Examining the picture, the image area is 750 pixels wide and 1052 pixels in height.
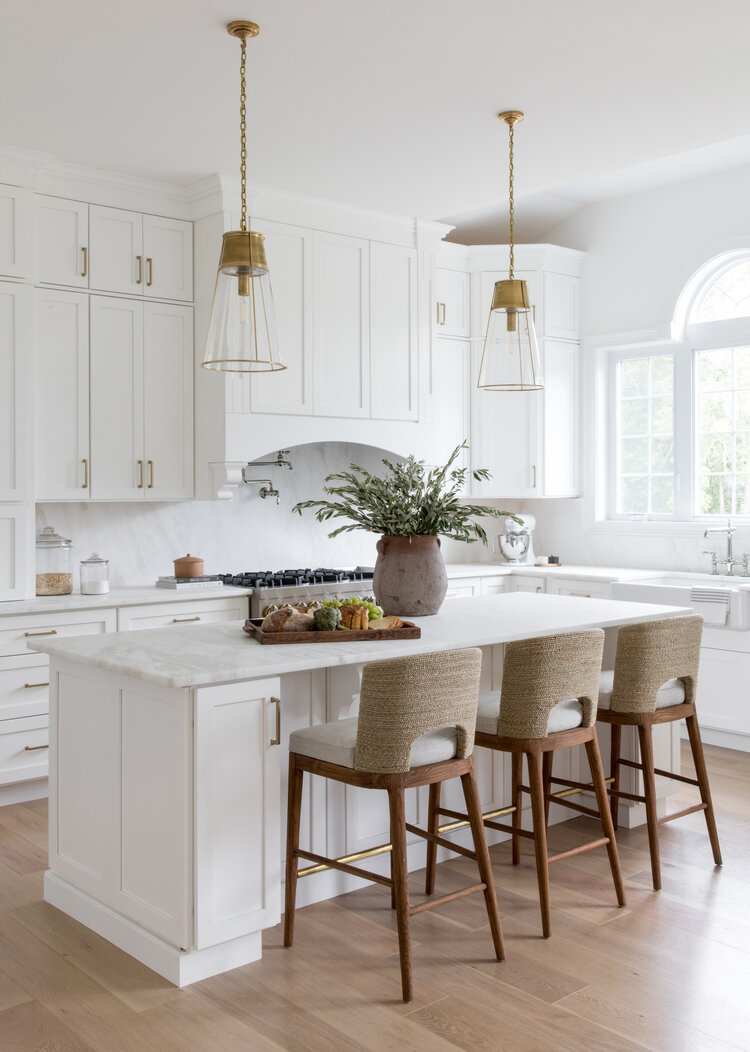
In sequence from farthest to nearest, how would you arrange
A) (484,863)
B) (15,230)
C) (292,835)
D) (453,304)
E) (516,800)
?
(453,304) → (15,230) → (516,800) → (292,835) → (484,863)

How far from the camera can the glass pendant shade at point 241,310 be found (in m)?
2.94

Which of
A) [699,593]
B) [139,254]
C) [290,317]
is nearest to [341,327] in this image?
A: [290,317]

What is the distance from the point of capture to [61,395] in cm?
465

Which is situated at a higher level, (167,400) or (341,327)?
(341,327)

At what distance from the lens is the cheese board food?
9.94 ft

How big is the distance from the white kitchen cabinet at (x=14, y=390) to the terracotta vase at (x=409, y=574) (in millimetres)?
1842

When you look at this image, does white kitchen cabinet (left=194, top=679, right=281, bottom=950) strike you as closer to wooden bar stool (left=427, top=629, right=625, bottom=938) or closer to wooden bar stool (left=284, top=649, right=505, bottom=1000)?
wooden bar stool (left=284, top=649, right=505, bottom=1000)

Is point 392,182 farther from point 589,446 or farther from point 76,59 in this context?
point 589,446

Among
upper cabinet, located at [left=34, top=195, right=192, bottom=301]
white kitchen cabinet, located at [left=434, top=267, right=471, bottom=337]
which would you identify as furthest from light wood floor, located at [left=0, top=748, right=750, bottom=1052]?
white kitchen cabinet, located at [left=434, top=267, right=471, bottom=337]

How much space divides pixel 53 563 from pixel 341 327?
6.45 feet

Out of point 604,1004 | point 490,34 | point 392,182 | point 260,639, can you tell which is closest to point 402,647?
point 260,639

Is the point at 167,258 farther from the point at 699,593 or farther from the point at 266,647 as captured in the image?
the point at 699,593

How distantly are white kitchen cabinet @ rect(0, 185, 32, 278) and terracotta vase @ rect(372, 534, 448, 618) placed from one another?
218cm

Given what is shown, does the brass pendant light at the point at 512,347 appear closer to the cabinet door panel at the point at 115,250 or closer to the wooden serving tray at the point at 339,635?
the wooden serving tray at the point at 339,635
